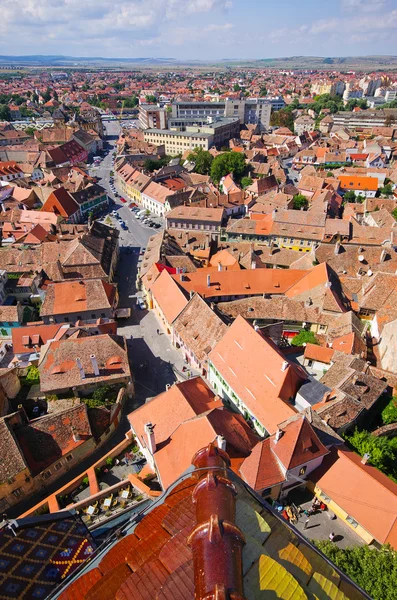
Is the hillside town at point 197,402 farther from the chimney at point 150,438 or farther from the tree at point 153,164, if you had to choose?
the tree at point 153,164

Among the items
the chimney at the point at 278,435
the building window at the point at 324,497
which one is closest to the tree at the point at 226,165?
the chimney at the point at 278,435

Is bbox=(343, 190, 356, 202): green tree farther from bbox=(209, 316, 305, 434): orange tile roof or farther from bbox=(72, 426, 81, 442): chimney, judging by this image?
bbox=(72, 426, 81, 442): chimney

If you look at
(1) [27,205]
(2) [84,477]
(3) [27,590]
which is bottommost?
(2) [84,477]

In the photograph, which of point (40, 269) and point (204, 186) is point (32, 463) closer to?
point (40, 269)

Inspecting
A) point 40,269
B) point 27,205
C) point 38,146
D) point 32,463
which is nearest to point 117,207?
point 27,205

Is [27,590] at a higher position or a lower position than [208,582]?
lower

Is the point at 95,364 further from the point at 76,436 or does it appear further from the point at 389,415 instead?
the point at 389,415

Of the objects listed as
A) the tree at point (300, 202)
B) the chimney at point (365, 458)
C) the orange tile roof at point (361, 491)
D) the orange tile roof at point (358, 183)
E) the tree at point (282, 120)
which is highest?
the tree at point (282, 120)
